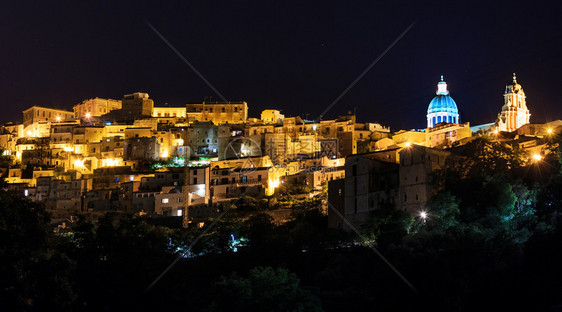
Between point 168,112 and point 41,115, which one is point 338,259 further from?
point 41,115

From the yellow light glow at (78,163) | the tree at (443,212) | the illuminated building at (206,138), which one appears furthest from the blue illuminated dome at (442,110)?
the tree at (443,212)

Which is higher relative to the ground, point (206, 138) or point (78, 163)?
point (206, 138)

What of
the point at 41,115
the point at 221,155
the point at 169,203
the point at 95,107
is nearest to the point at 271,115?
the point at 221,155

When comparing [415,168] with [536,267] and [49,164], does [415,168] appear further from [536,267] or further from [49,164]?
[49,164]

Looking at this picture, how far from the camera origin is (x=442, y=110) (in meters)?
82.0

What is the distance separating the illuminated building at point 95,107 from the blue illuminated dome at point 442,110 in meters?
35.5

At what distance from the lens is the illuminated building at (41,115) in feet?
272

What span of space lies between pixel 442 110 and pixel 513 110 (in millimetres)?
11504

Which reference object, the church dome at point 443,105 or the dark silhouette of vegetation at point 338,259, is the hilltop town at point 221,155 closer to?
the church dome at point 443,105

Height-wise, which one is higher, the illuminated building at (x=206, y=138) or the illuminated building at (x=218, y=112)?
the illuminated building at (x=218, y=112)

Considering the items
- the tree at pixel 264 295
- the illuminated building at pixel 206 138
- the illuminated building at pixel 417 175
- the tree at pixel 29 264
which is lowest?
the tree at pixel 264 295

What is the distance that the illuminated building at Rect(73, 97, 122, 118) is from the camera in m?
84.6

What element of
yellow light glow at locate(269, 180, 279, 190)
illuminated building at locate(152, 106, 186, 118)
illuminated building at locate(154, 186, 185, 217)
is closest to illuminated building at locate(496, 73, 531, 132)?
yellow light glow at locate(269, 180, 279, 190)

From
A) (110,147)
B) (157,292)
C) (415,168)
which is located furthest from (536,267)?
(110,147)
